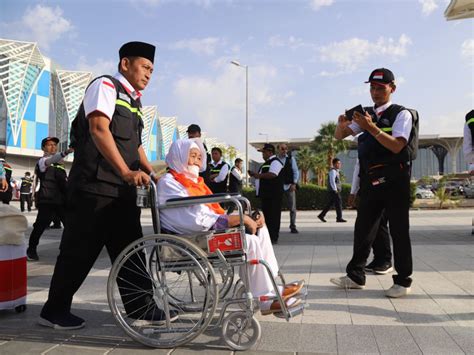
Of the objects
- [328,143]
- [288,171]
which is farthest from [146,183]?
[328,143]

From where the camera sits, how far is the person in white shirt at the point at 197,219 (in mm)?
2668

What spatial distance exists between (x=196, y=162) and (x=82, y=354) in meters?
1.45

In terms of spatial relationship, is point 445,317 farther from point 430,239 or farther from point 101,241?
point 430,239

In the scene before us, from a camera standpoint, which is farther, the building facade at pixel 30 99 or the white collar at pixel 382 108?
the building facade at pixel 30 99

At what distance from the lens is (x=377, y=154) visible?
3.91m

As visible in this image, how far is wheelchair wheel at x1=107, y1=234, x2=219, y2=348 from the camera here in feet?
8.45

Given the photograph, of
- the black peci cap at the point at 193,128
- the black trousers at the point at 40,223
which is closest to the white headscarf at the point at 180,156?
the black peci cap at the point at 193,128

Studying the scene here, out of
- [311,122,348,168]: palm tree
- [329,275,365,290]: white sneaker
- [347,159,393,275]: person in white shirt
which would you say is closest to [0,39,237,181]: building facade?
[311,122,348,168]: palm tree

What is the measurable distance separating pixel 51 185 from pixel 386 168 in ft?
15.6

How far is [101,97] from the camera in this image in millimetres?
2873

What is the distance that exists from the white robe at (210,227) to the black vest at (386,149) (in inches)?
60.3

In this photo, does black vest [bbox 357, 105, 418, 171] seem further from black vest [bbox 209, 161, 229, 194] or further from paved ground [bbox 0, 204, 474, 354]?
black vest [bbox 209, 161, 229, 194]

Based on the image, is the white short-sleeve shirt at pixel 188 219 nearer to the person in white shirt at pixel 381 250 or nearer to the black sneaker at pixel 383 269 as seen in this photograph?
the person in white shirt at pixel 381 250

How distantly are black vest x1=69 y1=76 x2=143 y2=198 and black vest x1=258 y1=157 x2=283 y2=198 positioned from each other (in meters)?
4.72
